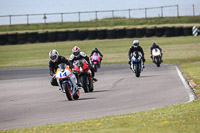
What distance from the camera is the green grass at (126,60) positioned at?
888cm

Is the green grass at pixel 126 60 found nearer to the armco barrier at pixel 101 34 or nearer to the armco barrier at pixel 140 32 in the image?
the armco barrier at pixel 101 34

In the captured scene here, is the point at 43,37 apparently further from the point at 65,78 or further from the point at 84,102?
the point at 84,102

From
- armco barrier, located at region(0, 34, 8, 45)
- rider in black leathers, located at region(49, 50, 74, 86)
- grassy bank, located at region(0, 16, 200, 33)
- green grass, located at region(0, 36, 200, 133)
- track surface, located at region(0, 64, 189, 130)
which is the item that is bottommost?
track surface, located at region(0, 64, 189, 130)

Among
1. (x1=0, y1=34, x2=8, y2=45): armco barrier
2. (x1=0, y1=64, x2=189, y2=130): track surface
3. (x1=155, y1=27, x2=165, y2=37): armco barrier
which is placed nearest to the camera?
(x1=0, y1=64, x2=189, y2=130): track surface

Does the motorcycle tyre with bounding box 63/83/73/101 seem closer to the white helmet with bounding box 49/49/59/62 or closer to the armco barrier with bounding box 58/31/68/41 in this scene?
the white helmet with bounding box 49/49/59/62

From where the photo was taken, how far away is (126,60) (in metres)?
40.3

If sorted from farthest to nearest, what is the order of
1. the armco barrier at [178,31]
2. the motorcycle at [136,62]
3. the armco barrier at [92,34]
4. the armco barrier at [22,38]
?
the armco barrier at [92,34], the armco barrier at [22,38], the armco barrier at [178,31], the motorcycle at [136,62]

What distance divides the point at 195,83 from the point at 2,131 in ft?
31.6

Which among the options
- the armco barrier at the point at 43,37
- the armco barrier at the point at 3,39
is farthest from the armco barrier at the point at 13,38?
the armco barrier at the point at 43,37

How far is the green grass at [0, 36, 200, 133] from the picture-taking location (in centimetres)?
888

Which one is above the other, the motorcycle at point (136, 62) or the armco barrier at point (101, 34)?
the armco barrier at point (101, 34)

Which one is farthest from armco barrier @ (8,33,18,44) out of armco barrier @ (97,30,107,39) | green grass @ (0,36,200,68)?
armco barrier @ (97,30,107,39)

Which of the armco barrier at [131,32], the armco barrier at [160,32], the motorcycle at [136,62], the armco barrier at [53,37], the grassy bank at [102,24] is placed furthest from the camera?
the grassy bank at [102,24]

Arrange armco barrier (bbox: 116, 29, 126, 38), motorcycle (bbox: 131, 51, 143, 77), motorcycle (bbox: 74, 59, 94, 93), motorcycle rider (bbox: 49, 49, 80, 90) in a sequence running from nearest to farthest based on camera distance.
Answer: motorcycle rider (bbox: 49, 49, 80, 90) < motorcycle (bbox: 74, 59, 94, 93) < motorcycle (bbox: 131, 51, 143, 77) < armco barrier (bbox: 116, 29, 126, 38)
